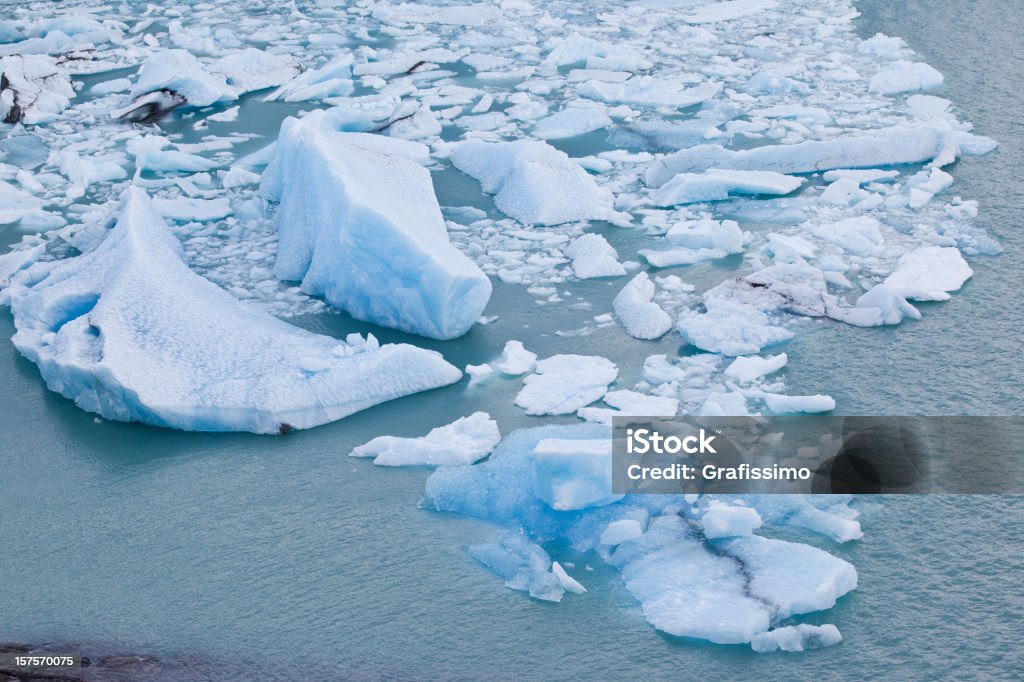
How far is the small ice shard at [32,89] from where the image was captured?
7.12 m

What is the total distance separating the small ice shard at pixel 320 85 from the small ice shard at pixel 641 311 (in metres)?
3.38

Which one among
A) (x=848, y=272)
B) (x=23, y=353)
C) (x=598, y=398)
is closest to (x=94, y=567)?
(x=23, y=353)

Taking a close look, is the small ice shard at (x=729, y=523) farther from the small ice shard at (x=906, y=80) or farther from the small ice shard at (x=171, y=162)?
the small ice shard at (x=906, y=80)

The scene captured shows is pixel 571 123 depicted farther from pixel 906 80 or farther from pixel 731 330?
pixel 731 330

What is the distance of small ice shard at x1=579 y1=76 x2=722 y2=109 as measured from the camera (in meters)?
6.94

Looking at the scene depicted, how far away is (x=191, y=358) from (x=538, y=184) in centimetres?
207

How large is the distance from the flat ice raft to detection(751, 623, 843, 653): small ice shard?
164cm

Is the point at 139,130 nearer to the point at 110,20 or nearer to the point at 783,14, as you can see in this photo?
the point at 110,20

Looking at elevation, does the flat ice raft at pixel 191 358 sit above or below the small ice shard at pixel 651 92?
below

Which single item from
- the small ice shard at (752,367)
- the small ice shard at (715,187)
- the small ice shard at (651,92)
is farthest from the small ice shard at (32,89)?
the small ice shard at (752,367)

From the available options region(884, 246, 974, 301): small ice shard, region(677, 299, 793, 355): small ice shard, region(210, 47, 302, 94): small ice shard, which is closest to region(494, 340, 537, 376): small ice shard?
region(677, 299, 793, 355): small ice shard

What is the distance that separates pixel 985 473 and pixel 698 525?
3.31 ft

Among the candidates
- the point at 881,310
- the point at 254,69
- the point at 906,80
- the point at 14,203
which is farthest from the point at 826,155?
the point at 14,203

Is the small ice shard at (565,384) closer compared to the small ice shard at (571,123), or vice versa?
the small ice shard at (565,384)
